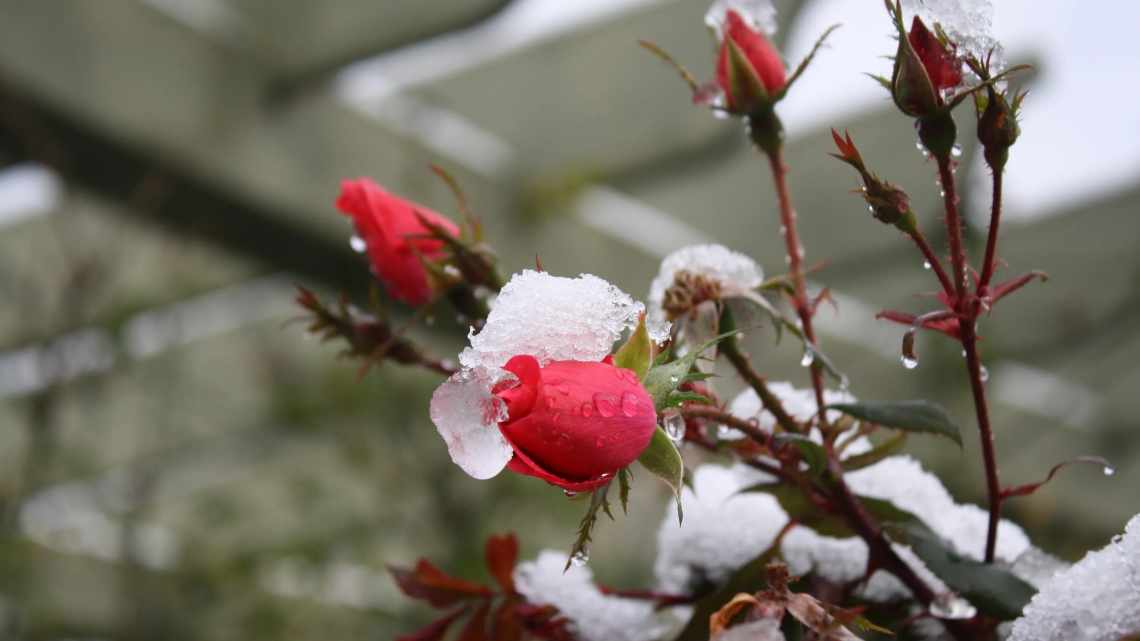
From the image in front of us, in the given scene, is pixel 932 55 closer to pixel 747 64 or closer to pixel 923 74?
pixel 923 74

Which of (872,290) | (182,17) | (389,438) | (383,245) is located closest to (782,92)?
(383,245)

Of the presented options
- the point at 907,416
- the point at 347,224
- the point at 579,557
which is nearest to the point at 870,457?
the point at 907,416

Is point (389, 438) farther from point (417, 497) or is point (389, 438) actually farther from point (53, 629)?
point (53, 629)

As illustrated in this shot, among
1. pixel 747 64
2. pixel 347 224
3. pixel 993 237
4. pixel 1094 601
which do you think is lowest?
pixel 1094 601

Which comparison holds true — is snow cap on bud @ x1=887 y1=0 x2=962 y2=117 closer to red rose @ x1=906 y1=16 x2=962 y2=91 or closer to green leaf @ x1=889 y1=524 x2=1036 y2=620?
red rose @ x1=906 y1=16 x2=962 y2=91

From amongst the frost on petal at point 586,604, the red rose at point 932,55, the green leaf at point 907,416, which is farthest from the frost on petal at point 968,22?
the frost on petal at point 586,604

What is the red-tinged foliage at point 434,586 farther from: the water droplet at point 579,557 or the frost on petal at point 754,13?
the frost on petal at point 754,13
